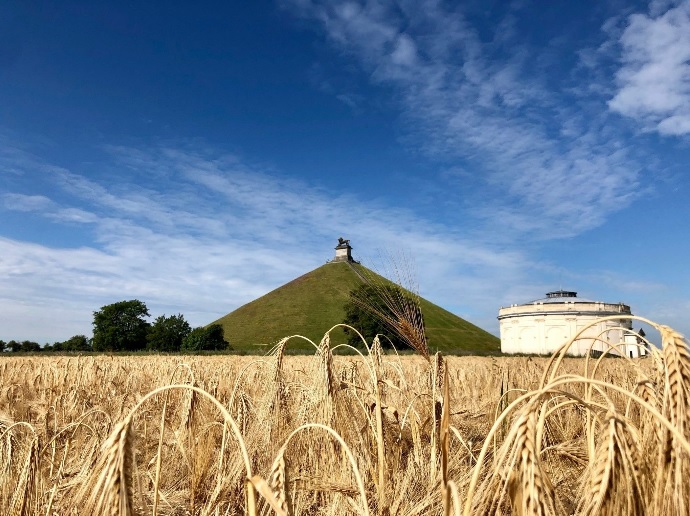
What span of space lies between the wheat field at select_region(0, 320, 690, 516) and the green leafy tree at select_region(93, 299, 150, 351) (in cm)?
7808

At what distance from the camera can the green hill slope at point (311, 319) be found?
8325 cm

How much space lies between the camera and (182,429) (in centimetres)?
439

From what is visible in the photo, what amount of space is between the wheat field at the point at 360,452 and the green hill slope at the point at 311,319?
69512 millimetres

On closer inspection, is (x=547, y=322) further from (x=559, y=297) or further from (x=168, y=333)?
(x=168, y=333)

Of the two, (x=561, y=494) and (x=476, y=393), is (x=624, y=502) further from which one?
(x=476, y=393)

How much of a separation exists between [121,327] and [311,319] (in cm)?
3280

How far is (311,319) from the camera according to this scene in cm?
8888

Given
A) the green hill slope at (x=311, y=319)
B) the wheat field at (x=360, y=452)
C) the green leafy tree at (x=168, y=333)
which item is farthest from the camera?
the green hill slope at (x=311, y=319)

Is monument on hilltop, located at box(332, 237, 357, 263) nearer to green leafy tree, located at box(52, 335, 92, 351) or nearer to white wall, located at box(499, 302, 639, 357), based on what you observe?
white wall, located at box(499, 302, 639, 357)

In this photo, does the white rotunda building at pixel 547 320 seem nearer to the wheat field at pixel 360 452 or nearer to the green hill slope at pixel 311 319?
the green hill slope at pixel 311 319

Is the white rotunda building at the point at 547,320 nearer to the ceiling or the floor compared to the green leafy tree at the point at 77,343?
nearer to the ceiling

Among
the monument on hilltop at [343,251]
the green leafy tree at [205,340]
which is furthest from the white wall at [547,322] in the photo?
the monument on hilltop at [343,251]

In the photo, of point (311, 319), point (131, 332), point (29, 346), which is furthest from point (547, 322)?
point (29, 346)

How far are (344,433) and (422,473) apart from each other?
70 cm
